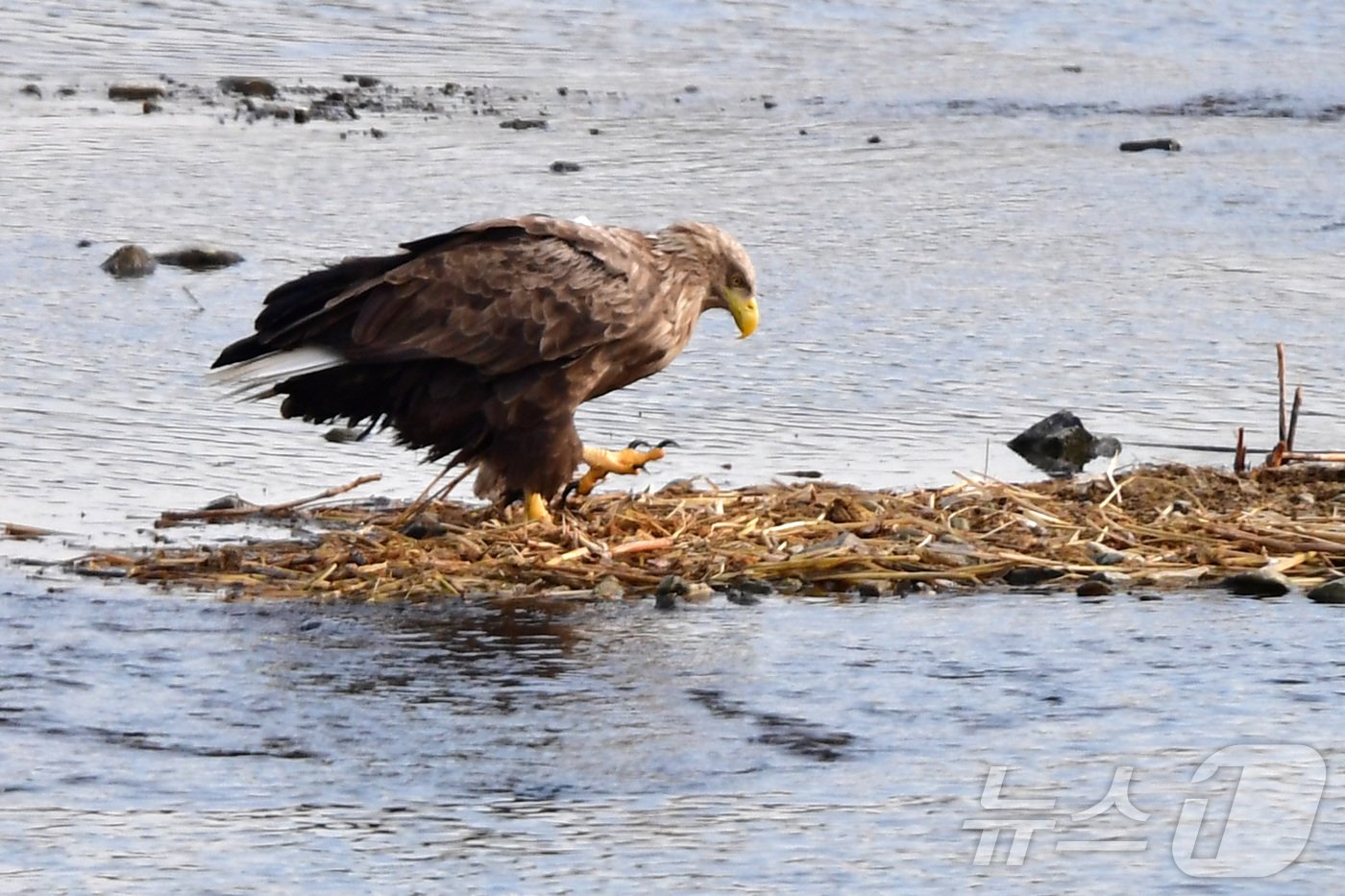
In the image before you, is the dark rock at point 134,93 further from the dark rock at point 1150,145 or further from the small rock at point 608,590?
the small rock at point 608,590

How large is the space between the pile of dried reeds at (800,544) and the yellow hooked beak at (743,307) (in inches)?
23.6

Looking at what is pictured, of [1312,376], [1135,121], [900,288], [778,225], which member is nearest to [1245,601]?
[1312,376]

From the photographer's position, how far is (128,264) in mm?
10727

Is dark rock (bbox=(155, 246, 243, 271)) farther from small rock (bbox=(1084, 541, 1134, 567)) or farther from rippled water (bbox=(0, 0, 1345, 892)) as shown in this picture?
small rock (bbox=(1084, 541, 1134, 567))

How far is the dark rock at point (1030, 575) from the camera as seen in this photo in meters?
6.54

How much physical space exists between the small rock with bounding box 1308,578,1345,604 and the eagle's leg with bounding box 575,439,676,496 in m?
2.04

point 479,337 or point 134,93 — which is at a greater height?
point 479,337

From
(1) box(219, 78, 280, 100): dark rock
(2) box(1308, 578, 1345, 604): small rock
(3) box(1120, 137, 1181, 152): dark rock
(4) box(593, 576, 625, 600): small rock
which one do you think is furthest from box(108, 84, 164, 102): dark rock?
(2) box(1308, 578, 1345, 604): small rock

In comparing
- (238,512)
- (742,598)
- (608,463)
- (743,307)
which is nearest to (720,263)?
(743,307)

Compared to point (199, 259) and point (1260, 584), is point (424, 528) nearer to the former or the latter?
point (1260, 584)

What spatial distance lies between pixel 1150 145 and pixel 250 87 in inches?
222

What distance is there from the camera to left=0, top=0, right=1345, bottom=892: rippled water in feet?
15.2

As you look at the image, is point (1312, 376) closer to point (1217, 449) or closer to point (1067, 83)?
point (1217, 449)

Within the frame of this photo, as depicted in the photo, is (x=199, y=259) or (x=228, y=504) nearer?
(x=228, y=504)
